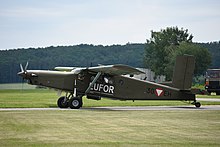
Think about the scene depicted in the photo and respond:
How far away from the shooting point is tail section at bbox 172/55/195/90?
1128 inches

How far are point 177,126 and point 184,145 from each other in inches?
171

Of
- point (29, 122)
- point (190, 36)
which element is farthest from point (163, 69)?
point (29, 122)

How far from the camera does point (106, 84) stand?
27.7 metres

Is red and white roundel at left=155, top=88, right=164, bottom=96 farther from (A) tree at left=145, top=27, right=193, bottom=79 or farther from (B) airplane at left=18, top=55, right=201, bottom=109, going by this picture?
(A) tree at left=145, top=27, right=193, bottom=79

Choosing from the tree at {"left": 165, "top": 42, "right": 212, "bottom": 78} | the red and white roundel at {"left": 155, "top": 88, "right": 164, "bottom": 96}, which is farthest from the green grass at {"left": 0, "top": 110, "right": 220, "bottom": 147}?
the tree at {"left": 165, "top": 42, "right": 212, "bottom": 78}

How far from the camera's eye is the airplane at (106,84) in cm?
2725

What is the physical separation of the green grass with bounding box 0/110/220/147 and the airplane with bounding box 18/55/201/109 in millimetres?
7127

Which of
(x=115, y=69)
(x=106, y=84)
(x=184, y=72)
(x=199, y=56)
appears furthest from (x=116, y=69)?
(x=199, y=56)

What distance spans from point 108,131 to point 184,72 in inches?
550

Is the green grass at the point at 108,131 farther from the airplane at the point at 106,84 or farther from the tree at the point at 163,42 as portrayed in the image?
the tree at the point at 163,42

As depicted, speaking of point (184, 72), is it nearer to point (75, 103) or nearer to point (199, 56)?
point (75, 103)

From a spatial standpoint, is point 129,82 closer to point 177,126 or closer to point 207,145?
point 177,126

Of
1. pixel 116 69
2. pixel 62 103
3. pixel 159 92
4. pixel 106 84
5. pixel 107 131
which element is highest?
pixel 116 69

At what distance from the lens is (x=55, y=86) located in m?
27.4
